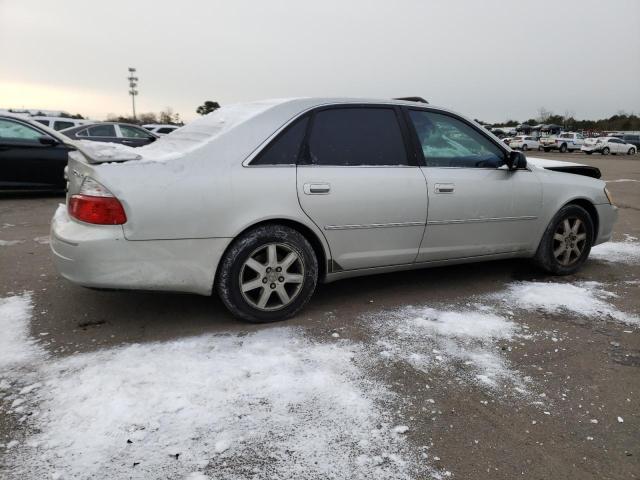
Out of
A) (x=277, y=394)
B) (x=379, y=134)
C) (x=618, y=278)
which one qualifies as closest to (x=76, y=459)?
(x=277, y=394)

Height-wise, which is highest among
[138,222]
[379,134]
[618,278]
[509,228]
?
[379,134]

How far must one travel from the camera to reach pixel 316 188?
3523 mm

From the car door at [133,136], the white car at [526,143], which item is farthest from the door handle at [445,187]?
the white car at [526,143]

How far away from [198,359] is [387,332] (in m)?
1.24

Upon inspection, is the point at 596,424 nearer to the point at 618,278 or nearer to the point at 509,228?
the point at 509,228

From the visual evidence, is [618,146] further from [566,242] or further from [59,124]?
[566,242]

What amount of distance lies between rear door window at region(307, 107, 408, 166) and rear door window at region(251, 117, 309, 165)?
85mm

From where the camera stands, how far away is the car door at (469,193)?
4043 mm

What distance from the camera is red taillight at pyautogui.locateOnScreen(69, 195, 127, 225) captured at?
3061mm

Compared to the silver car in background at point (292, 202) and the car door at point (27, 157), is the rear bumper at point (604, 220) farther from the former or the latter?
the car door at point (27, 157)

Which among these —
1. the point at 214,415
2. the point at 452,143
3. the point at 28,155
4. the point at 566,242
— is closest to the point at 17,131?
the point at 28,155

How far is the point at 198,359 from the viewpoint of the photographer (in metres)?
3.00

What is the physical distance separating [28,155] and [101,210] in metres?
7.02

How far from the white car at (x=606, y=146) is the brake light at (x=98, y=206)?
40.7m
